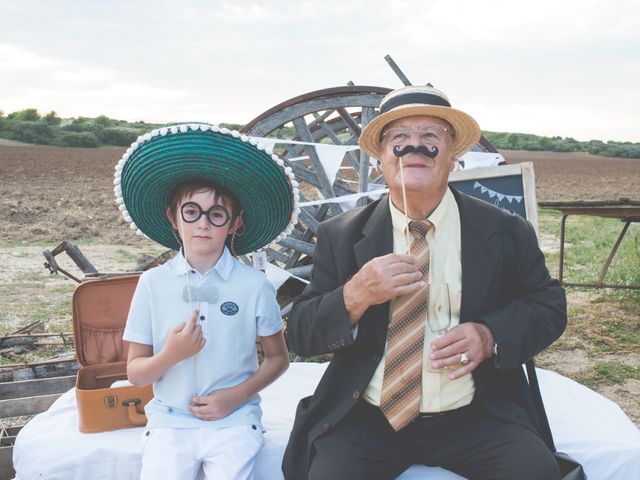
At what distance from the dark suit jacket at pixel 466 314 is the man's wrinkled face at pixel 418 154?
168mm

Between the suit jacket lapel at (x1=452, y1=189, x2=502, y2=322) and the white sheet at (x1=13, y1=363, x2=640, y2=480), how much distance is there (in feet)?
2.05

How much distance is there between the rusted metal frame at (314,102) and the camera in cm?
486

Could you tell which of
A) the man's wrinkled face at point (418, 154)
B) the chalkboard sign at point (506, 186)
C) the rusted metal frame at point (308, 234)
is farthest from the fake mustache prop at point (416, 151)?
the rusted metal frame at point (308, 234)

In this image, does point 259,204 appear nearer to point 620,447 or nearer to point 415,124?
point 415,124

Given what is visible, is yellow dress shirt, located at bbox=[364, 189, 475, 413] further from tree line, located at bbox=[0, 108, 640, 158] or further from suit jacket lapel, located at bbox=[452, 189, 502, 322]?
tree line, located at bbox=[0, 108, 640, 158]

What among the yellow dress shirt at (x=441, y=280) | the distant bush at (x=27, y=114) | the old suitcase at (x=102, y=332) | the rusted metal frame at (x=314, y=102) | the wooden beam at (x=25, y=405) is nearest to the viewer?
the yellow dress shirt at (x=441, y=280)

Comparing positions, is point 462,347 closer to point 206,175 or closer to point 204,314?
point 204,314

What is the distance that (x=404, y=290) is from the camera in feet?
6.42

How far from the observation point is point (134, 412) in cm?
261

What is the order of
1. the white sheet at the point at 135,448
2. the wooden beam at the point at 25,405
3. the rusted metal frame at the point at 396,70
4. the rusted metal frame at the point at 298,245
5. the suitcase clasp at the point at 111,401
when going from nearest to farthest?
the white sheet at the point at 135,448 → the suitcase clasp at the point at 111,401 → the wooden beam at the point at 25,405 → the rusted metal frame at the point at 396,70 → the rusted metal frame at the point at 298,245

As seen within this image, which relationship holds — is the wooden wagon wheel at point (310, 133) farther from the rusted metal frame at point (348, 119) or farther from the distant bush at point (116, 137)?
the distant bush at point (116, 137)

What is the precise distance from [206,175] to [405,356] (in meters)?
1.00

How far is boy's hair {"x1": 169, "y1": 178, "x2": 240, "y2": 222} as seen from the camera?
2357mm

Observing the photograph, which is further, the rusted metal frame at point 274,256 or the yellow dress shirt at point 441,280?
the rusted metal frame at point 274,256
